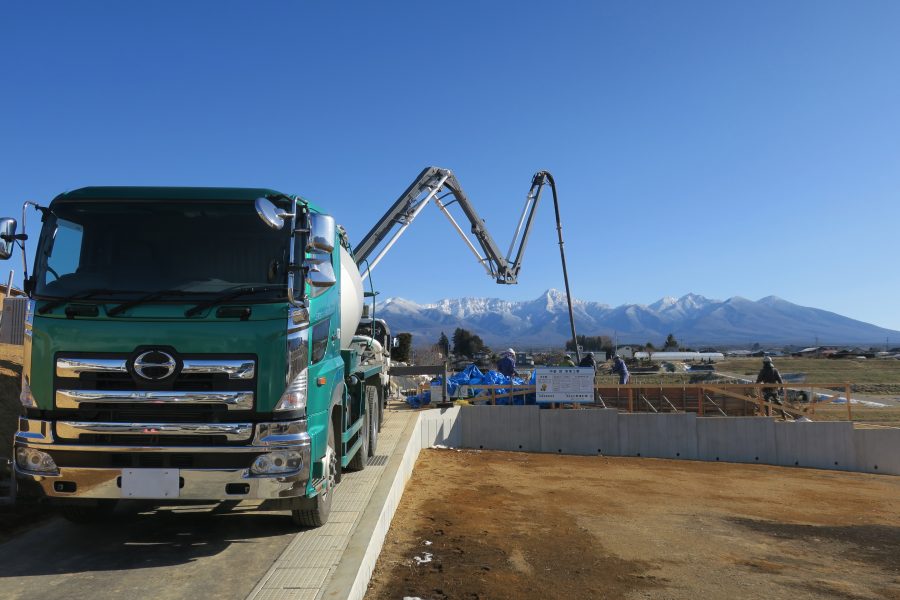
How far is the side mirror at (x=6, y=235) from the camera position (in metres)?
5.30

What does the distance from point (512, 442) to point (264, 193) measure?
1444cm

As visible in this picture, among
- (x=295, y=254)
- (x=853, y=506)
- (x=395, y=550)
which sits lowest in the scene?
(x=853, y=506)

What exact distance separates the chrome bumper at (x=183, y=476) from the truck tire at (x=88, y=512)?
1.01m

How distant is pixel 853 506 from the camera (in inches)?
469

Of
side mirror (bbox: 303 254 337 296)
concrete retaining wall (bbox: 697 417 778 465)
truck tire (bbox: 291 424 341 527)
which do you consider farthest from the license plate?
concrete retaining wall (bbox: 697 417 778 465)

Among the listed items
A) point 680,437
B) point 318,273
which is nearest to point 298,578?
point 318,273

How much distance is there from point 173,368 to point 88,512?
7.76 feet

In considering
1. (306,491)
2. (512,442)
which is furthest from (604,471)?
(306,491)

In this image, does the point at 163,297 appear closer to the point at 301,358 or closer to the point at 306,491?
the point at 301,358

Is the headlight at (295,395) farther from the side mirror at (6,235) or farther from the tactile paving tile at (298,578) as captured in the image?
the side mirror at (6,235)

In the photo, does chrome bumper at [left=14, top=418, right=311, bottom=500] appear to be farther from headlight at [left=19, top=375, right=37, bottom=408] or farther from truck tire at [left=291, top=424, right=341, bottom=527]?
truck tire at [left=291, top=424, right=341, bottom=527]

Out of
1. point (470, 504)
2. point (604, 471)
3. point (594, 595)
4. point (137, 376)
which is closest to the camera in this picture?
point (137, 376)

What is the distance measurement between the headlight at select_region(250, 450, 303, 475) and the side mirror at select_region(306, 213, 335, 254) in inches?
65.1

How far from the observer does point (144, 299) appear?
16.4 feet
